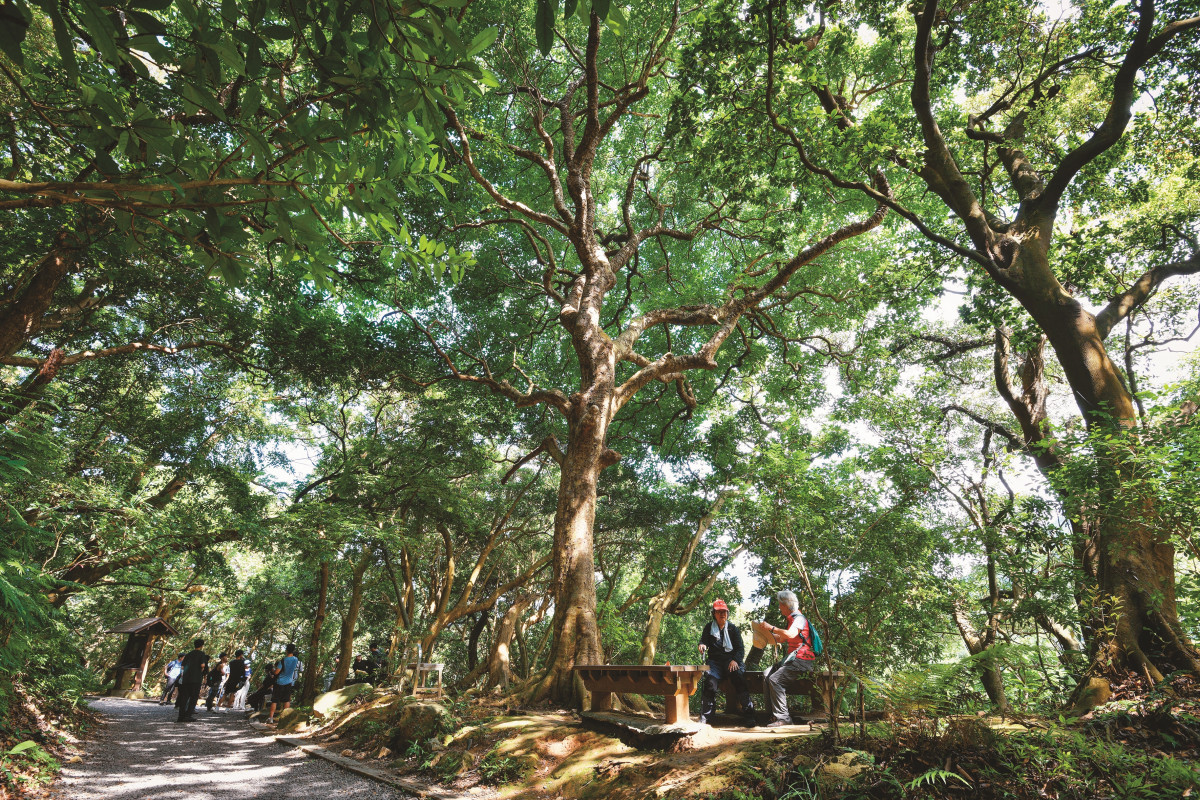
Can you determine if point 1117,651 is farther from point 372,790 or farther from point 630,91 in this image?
point 630,91

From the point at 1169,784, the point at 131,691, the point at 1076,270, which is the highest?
the point at 1076,270

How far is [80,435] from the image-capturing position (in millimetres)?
9820

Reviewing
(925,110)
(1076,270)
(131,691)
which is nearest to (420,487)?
(925,110)

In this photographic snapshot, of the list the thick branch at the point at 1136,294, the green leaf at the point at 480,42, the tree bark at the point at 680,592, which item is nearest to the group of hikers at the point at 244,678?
the tree bark at the point at 680,592

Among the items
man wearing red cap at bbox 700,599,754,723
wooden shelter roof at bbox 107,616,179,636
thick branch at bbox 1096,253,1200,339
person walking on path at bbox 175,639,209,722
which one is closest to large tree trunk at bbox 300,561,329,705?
person walking on path at bbox 175,639,209,722

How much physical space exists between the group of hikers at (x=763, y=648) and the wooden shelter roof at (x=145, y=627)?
724 inches

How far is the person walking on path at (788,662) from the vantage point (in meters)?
6.05

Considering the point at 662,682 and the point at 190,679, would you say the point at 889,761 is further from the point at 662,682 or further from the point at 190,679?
the point at 190,679

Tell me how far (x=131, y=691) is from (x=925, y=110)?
92.6ft

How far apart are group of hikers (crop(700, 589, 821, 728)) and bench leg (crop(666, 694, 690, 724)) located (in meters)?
0.88

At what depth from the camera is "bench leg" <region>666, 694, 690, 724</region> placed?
18.5ft

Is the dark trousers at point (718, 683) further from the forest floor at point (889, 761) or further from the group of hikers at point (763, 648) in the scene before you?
the forest floor at point (889, 761)

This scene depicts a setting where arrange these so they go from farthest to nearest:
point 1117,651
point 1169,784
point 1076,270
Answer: point 1076,270 < point 1117,651 < point 1169,784

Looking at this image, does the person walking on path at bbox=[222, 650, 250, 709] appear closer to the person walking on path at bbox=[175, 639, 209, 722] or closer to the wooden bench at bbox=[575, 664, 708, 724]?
the person walking on path at bbox=[175, 639, 209, 722]
